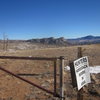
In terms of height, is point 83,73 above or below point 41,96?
above

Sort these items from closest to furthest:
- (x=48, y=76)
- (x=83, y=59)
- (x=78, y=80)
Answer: (x=78, y=80)
(x=83, y=59)
(x=48, y=76)

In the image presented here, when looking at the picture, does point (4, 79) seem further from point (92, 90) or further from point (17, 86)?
point (92, 90)

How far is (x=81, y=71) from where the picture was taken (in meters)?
6.00

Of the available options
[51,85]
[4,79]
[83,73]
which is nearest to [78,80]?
[83,73]

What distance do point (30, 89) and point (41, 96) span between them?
125 centimetres

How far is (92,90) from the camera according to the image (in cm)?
1092

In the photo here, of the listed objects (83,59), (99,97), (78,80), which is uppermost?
(83,59)

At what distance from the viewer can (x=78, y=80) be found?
578cm

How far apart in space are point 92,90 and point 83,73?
16.8 feet

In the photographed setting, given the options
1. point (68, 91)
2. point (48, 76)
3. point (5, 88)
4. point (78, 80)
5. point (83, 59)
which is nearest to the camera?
point (78, 80)

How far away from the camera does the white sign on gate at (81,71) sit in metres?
5.80

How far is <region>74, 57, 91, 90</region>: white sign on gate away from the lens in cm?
580

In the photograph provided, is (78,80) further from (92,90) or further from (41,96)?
(92,90)

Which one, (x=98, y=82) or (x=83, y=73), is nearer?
(x=83, y=73)
